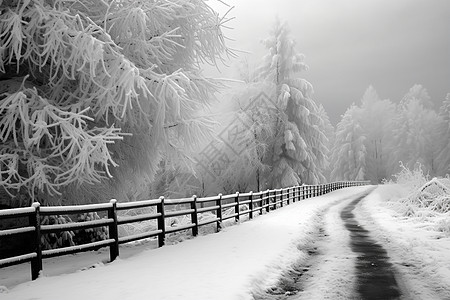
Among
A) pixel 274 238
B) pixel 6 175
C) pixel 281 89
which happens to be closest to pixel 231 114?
pixel 281 89

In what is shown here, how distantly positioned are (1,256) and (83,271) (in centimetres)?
285

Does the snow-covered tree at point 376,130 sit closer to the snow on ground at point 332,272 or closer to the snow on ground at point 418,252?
the snow on ground at point 418,252

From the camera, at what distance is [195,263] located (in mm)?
7203

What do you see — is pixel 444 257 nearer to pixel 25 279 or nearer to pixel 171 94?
pixel 171 94

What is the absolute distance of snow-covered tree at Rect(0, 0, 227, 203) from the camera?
24.9 ft

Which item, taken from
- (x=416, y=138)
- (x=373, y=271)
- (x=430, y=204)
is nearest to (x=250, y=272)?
(x=373, y=271)

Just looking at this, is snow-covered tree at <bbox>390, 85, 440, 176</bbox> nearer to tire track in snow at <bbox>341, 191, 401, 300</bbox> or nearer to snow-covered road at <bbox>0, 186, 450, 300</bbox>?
tire track in snow at <bbox>341, 191, 401, 300</bbox>

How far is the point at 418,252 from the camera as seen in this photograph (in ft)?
27.5

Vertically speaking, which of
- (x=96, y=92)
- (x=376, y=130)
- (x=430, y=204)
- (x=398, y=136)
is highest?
(x=376, y=130)

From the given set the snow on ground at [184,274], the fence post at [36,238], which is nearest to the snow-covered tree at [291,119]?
the snow on ground at [184,274]

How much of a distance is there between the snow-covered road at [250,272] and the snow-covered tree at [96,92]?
6.91 ft

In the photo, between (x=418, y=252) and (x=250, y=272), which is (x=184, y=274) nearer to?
(x=250, y=272)

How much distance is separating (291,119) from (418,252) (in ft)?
83.1

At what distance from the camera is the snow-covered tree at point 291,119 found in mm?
31297
